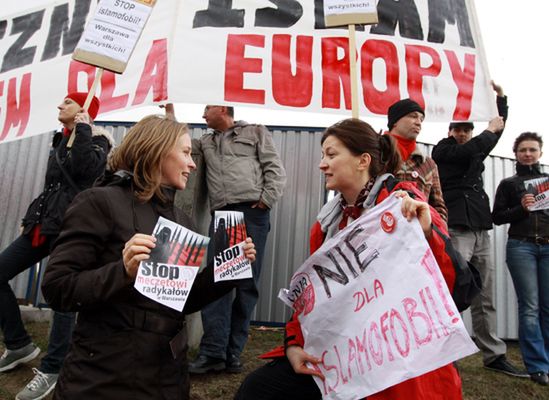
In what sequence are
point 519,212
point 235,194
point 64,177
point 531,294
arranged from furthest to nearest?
1. point 519,212
2. point 531,294
3. point 235,194
4. point 64,177

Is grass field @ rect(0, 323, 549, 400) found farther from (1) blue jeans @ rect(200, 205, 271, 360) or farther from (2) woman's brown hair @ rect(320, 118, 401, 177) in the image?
(2) woman's brown hair @ rect(320, 118, 401, 177)

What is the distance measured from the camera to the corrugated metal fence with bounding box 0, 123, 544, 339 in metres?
5.83

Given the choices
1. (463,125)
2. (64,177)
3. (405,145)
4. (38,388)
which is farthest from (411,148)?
(38,388)

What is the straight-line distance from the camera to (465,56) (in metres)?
3.85

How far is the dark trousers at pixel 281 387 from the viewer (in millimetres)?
2066

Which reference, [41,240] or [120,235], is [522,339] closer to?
[120,235]

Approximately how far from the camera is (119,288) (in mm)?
1577

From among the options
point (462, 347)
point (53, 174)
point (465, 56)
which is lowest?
point (462, 347)

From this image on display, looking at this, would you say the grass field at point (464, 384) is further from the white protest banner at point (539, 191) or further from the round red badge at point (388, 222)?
the round red badge at point (388, 222)

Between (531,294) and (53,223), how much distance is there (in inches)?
157

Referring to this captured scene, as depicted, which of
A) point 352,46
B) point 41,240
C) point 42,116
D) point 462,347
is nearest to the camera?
point 462,347

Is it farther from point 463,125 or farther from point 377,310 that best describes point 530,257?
point 377,310

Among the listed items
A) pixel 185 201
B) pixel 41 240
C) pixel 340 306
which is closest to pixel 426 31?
pixel 185 201

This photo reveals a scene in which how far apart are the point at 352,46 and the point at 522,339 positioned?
3080mm
